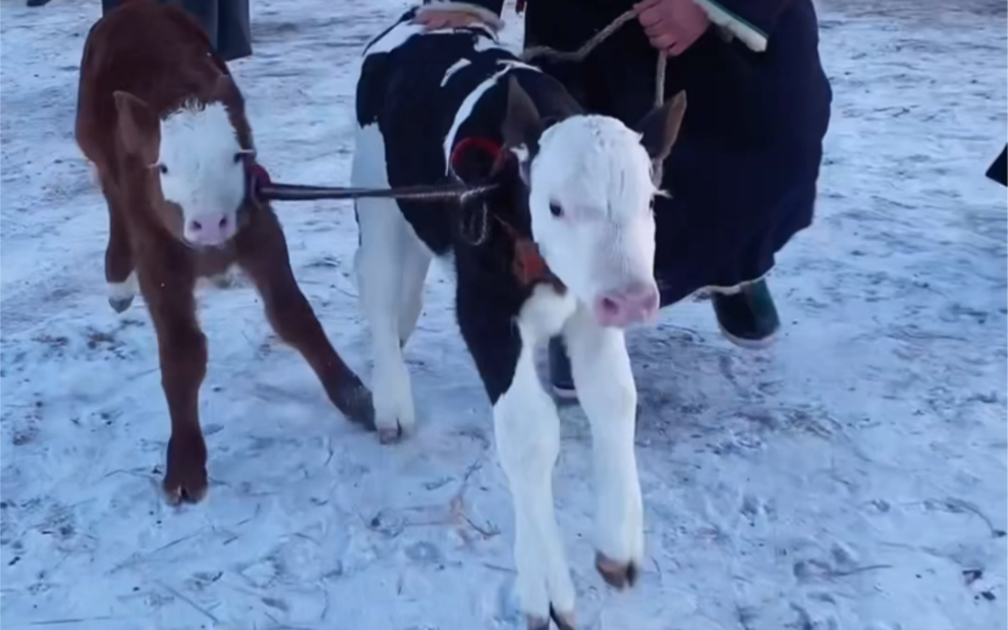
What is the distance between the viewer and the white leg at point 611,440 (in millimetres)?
2295

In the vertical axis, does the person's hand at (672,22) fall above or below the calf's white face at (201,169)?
above

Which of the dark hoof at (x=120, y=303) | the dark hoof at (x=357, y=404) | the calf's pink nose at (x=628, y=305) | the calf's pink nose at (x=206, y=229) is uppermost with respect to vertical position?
the calf's pink nose at (x=628, y=305)

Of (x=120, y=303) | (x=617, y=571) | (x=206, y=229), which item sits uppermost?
(x=206, y=229)

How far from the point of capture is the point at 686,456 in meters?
2.92

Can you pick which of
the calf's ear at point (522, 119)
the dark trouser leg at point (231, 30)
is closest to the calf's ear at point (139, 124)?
the calf's ear at point (522, 119)

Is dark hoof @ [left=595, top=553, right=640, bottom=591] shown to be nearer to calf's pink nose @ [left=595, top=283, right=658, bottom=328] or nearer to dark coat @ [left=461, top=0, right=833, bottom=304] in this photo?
calf's pink nose @ [left=595, top=283, right=658, bottom=328]

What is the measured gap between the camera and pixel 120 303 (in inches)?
142

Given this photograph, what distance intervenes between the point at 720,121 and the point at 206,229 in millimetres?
1167

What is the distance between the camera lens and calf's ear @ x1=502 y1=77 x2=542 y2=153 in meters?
2.04

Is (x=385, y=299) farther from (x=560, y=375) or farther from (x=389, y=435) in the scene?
(x=560, y=375)

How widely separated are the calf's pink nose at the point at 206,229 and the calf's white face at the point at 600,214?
0.71m

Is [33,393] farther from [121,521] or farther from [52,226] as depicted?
[52,226]

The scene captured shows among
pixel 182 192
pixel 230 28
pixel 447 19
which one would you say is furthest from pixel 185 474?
pixel 230 28

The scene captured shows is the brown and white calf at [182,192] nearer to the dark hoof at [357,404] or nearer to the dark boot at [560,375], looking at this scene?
the dark hoof at [357,404]
